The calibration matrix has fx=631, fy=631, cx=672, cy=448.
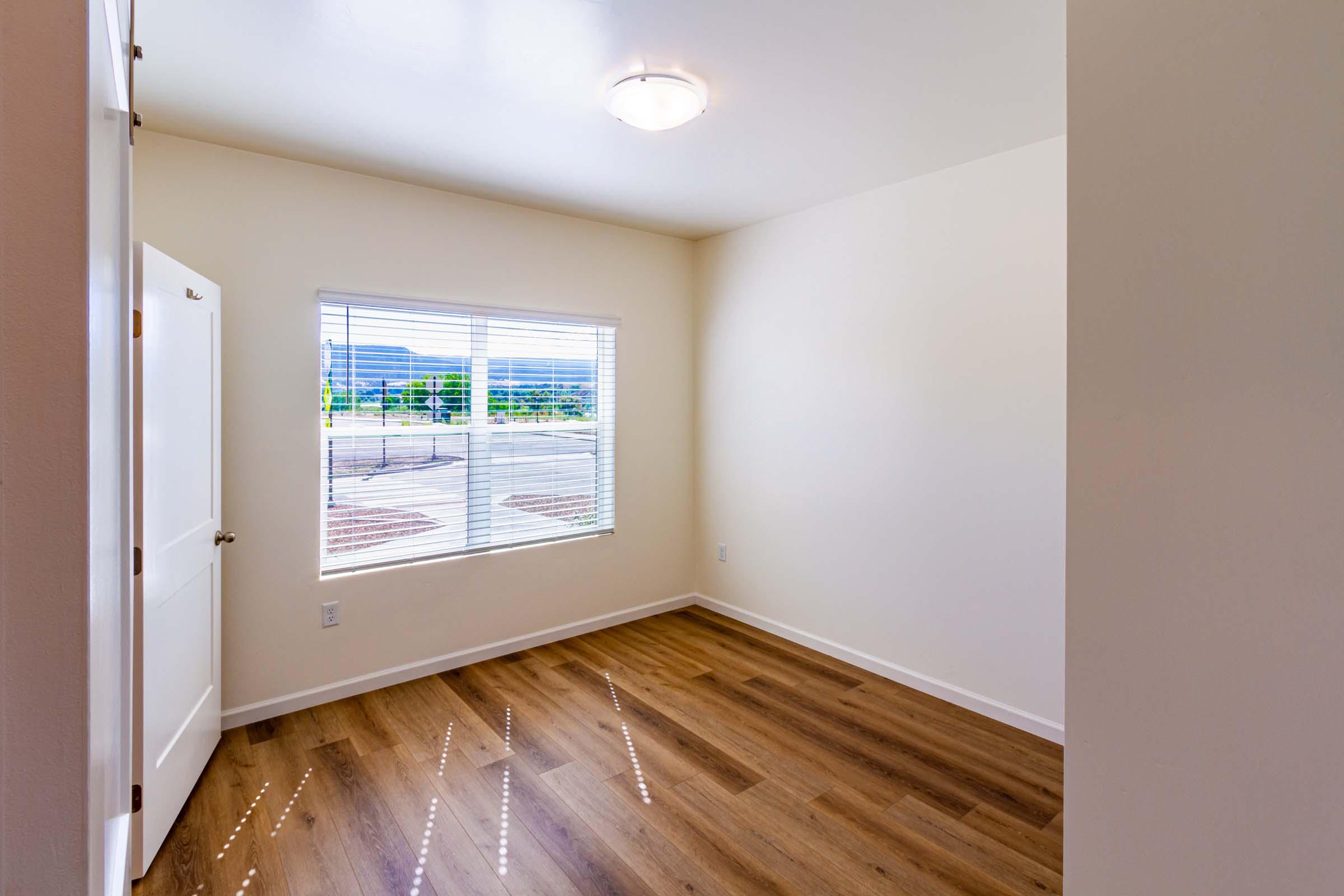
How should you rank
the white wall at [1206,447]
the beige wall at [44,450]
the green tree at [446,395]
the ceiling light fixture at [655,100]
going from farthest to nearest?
the green tree at [446,395] → the ceiling light fixture at [655,100] → the white wall at [1206,447] → the beige wall at [44,450]

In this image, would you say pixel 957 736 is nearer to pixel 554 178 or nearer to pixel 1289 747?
pixel 1289 747

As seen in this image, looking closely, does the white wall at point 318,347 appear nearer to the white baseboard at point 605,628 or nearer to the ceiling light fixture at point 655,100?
the white baseboard at point 605,628

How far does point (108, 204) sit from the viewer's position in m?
0.90

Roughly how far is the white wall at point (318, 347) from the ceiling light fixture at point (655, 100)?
4.85 feet

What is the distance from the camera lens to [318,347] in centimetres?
305

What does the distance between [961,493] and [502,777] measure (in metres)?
2.44

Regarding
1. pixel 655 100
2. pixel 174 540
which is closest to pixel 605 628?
pixel 174 540

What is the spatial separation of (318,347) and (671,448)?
231 cm

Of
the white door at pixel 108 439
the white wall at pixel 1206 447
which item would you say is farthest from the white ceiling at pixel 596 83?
the white wall at pixel 1206 447

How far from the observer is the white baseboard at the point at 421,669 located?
9.57 feet

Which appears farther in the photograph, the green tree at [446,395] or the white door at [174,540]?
the green tree at [446,395]

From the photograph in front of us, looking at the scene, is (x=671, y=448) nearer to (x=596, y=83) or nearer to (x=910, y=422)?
(x=910, y=422)

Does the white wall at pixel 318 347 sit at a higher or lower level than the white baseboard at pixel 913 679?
higher

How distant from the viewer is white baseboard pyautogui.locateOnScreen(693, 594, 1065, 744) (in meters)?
2.86
